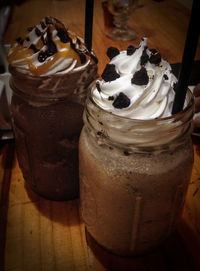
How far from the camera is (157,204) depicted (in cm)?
58

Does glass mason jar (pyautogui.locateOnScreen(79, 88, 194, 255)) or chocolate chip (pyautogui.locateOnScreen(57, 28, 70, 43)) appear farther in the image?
chocolate chip (pyautogui.locateOnScreen(57, 28, 70, 43))

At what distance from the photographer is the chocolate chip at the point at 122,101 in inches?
20.7

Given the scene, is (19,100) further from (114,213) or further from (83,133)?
(114,213)

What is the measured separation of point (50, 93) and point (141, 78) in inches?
8.0

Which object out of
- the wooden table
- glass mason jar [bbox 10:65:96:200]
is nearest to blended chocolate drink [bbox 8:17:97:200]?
glass mason jar [bbox 10:65:96:200]

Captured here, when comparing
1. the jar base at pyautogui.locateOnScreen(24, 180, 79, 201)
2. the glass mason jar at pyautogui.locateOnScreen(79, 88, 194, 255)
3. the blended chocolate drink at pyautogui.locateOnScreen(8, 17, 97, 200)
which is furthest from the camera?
the jar base at pyautogui.locateOnScreen(24, 180, 79, 201)

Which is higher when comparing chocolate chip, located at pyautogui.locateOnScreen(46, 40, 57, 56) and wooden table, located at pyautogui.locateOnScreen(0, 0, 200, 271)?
chocolate chip, located at pyautogui.locateOnScreen(46, 40, 57, 56)

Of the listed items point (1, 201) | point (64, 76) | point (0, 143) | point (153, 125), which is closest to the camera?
point (153, 125)

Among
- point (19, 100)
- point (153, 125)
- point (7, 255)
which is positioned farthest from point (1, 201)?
point (153, 125)

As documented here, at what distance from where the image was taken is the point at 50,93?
2.09 ft

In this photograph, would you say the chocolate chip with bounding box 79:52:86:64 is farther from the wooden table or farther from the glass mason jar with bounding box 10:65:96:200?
the wooden table

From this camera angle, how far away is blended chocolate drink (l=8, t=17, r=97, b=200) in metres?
0.62

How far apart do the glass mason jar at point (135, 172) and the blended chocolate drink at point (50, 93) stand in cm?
8

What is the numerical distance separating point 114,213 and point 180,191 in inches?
5.4
